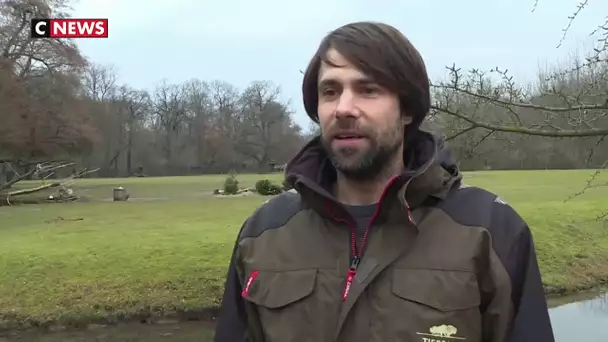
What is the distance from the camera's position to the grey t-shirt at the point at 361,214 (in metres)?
2.00

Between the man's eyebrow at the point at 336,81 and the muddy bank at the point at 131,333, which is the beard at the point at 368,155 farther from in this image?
the muddy bank at the point at 131,333

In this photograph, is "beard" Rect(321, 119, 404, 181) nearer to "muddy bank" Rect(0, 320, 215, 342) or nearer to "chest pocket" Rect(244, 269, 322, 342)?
"chest pocket" Rect(244, 269, 322, 342)

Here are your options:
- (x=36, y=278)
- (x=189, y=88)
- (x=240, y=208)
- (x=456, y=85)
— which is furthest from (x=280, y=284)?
(x=189, y=88)

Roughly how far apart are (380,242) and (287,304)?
333mm

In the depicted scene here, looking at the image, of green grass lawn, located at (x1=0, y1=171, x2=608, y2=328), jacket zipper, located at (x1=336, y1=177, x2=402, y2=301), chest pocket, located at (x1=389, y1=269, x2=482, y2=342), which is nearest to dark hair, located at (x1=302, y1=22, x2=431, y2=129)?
jacket zipper, located at (x1=336, y1=177, x2=402, y2=301)

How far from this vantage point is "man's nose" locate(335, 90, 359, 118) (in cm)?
193

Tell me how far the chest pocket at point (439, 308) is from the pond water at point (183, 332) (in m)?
9.38

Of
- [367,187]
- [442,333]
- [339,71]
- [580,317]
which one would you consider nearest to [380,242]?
[367,187]

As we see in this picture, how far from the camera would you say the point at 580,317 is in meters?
12.0

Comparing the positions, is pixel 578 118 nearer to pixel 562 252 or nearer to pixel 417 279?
pixel 417 279

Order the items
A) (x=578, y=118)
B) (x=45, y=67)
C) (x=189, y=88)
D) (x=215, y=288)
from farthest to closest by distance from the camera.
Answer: (x=189, y=88) < (x=45, y=67) < (x=215, y=288) < (x=578, y=118)

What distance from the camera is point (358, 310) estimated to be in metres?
1.87

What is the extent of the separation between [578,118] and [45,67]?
35975mm

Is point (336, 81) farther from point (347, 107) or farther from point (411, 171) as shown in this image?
point (411, 171)
